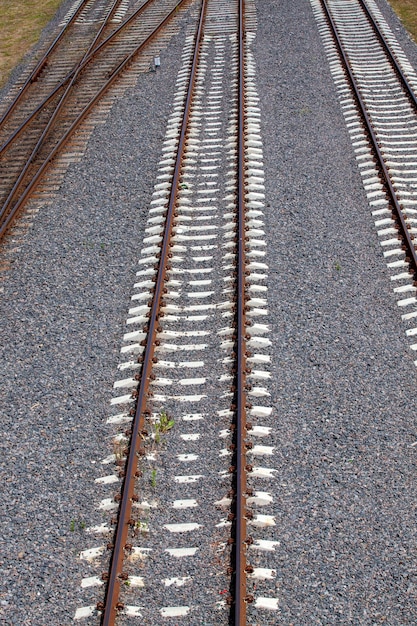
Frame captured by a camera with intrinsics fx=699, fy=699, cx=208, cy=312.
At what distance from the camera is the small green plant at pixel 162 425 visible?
7344mm

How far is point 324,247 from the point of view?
33.6 feet

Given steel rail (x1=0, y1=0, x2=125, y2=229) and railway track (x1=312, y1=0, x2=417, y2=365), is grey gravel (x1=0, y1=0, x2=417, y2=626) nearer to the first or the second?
railway track (x1=312, y1=0, x2=417, y2=365)

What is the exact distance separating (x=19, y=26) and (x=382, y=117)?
13.5m


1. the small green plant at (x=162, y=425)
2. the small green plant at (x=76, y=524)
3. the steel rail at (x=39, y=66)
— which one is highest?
the steel rail at (x=39, y=66)

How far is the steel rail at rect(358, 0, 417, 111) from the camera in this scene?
1488 centimetres

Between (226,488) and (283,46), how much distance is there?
47.0ft

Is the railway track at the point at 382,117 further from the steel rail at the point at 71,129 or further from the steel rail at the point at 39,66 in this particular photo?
the steel rail at the point at 39,66

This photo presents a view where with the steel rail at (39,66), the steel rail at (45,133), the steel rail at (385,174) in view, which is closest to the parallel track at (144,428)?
the steel rail at (385,174)

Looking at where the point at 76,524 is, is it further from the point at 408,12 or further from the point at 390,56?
the point at 408,12

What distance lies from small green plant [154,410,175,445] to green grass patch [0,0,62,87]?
12878mm

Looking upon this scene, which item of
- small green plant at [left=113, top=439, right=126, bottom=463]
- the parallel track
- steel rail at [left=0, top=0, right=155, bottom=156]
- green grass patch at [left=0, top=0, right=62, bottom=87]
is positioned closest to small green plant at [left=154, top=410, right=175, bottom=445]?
the parallel track

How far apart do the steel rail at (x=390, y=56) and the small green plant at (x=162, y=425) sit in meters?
9.93

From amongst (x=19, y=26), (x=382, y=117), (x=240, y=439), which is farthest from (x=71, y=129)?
(x=19, y=26)

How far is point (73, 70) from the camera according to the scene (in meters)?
17.0
